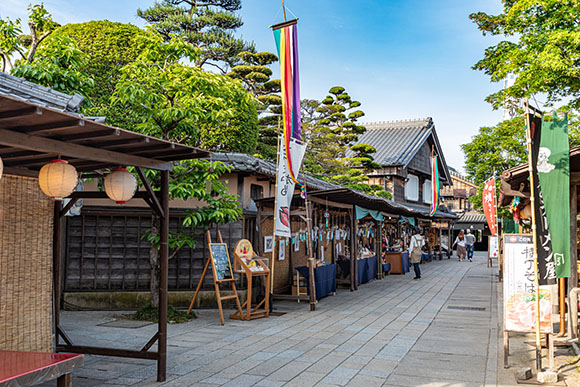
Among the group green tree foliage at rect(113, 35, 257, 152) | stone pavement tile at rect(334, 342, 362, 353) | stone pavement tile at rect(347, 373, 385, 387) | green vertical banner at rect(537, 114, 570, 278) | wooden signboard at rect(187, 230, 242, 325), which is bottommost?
stone pavement tile at rect(334, 342, 362, 353)

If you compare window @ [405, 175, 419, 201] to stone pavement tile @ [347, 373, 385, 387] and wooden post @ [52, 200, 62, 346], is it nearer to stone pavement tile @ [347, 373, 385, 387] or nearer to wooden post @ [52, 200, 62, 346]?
stone pavement tile @ [347, 373, 385, 387]

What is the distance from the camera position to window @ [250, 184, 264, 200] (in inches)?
487

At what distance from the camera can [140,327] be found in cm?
888

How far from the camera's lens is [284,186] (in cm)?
1022

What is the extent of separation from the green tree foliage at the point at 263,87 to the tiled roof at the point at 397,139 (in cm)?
1118

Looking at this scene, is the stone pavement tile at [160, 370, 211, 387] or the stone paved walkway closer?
the stone pavement tile at [160, 370, 211, 387]

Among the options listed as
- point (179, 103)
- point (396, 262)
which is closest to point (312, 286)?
point (179, 103)

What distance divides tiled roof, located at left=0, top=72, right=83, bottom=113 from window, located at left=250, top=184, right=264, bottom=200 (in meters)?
6.43

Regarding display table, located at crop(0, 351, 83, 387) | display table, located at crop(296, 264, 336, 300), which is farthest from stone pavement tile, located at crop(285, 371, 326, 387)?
display table, located at crop(296, 264, 336, 300)

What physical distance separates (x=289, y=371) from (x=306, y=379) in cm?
40

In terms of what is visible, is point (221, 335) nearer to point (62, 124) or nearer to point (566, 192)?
point (62, 124)

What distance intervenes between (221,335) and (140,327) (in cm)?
165

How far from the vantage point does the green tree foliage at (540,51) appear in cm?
1072

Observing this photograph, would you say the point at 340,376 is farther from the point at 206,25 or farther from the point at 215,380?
the point at 206,25
